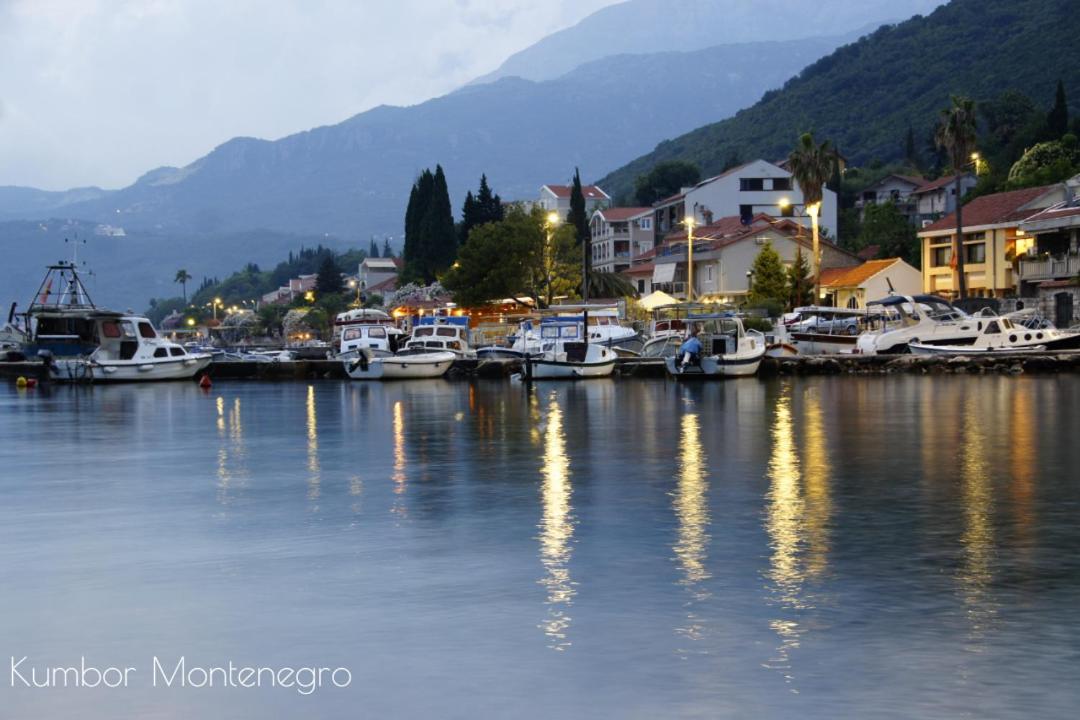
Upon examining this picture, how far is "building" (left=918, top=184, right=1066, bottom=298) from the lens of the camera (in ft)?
262

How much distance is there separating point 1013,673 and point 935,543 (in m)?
5.98

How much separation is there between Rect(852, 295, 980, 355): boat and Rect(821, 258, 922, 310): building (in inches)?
779

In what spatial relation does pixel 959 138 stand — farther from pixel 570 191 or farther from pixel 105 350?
pixel 570 191

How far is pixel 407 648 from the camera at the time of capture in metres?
12.1

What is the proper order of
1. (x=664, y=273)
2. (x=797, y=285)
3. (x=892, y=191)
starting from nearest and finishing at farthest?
(x=797, y=285)
(x=664, y=273)
(x=892, y=191)

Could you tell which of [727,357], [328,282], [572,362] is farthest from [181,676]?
[328,282]

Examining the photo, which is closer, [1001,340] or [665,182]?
[1001,340]

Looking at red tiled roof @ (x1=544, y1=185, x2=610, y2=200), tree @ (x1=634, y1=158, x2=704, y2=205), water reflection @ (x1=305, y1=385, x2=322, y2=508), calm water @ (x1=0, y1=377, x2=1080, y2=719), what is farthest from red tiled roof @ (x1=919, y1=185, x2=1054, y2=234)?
red tiled roof @ (x1=544, y1=185, x2=610, y2=200)

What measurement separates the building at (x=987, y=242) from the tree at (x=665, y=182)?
81471mm

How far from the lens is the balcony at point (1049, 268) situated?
70.1m

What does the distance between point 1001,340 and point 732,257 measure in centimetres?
3685

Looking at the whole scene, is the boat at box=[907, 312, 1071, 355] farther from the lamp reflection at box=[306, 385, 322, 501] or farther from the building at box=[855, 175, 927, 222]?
the building at box=[855, 175, 927, 222]

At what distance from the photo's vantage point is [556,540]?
690 inches

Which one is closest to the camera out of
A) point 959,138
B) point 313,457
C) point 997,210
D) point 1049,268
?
point 313,457
